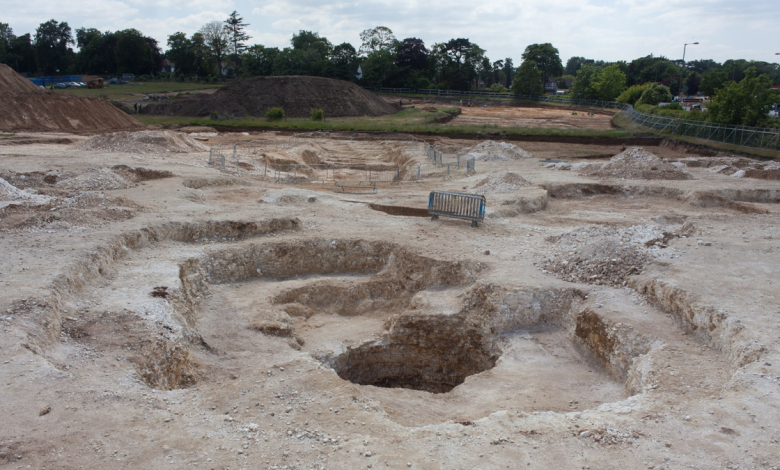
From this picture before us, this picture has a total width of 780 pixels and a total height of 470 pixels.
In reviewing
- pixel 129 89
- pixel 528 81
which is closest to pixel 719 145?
pixel 528 81

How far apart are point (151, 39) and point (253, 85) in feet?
176

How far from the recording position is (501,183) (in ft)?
72.8

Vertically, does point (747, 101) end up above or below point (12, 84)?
A: above

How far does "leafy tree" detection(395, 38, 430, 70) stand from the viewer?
84.2 m

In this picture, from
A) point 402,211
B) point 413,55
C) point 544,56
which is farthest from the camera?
point 544,56

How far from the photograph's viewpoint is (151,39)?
96.6 meters

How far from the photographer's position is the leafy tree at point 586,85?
74.2m

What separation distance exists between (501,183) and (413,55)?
6758cm

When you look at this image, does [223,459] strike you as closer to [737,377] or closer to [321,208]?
[737,377]

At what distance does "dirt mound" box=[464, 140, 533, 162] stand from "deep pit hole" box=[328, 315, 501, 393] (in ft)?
70.1

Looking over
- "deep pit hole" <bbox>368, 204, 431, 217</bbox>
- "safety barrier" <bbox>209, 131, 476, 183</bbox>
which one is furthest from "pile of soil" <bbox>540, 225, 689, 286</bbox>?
"safety barrier" <bbox>209, 131, 476, 183</bbox>

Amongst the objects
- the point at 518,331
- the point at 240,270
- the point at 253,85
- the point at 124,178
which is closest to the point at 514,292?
the point at 518,331

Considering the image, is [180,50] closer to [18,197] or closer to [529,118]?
[529,118]

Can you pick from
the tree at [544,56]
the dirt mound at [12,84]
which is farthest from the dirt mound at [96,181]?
the tree at [544,56]
